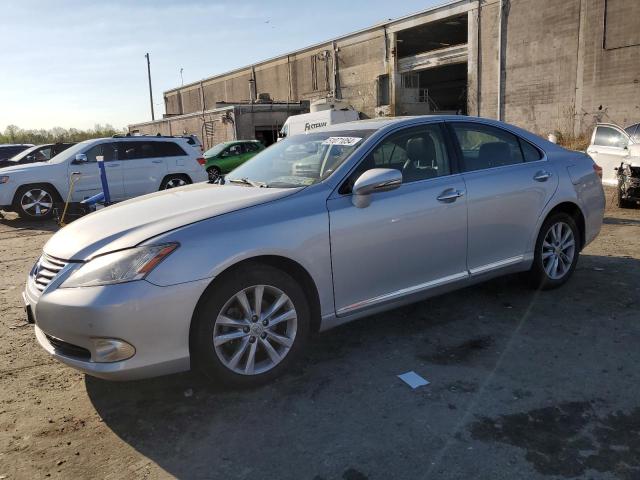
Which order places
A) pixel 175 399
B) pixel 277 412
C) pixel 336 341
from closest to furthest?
pixel 277 412, pixel 175 399, pixel 336 341

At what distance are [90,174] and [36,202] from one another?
1273mm

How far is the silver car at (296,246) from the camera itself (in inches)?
113

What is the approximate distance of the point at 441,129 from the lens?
4238 mm

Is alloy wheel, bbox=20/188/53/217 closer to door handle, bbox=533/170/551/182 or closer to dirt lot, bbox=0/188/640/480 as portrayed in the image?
dirt lot, bbox=0/188/640/480

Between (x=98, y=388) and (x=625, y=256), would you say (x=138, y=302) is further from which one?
(x=625, y=256)

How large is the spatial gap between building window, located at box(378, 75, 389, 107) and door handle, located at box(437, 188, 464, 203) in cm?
3376

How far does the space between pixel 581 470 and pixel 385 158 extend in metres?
2.32

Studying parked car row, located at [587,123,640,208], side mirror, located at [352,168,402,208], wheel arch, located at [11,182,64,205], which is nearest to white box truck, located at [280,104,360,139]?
wheel arch, located at [11,182,64,205]

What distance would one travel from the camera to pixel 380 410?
298cm

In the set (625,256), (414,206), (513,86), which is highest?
(513,86)

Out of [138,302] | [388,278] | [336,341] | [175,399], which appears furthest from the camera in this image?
[336,341]

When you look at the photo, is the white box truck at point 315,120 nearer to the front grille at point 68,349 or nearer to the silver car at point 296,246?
the silver car at point 296,246

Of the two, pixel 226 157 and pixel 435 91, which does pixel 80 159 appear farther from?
pixel 435 91

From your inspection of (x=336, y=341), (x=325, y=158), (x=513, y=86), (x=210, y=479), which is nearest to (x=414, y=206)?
(x=325, y=158)
